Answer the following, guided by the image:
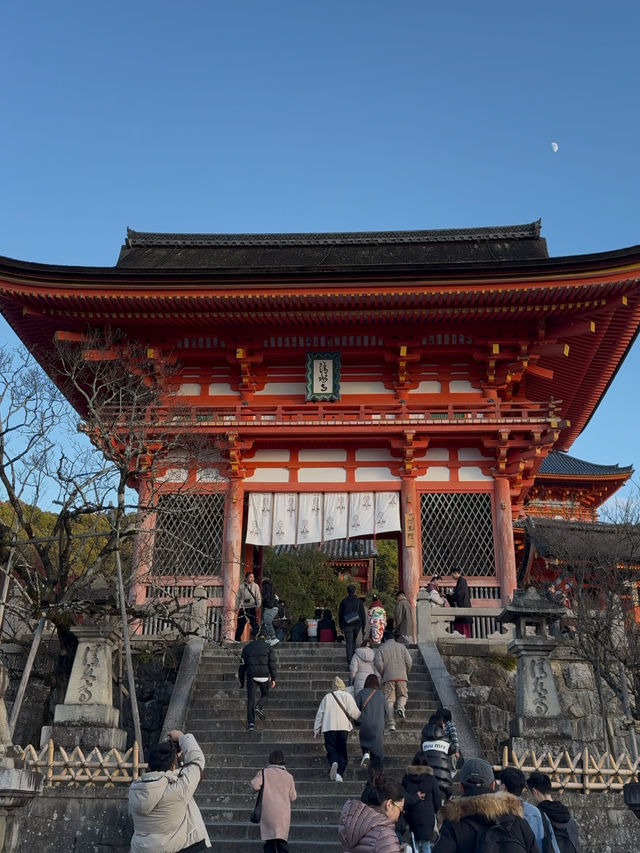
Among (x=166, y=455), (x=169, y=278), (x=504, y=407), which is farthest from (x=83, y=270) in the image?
(x=504, y=407)

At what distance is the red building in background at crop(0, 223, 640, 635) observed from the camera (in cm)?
1703

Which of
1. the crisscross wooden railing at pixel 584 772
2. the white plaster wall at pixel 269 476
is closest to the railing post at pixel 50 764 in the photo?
the crisscross wooden railing at pixel 584 772

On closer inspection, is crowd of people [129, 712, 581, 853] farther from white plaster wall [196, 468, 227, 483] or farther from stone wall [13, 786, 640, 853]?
white plaster wall [196, 468, 227, 483]

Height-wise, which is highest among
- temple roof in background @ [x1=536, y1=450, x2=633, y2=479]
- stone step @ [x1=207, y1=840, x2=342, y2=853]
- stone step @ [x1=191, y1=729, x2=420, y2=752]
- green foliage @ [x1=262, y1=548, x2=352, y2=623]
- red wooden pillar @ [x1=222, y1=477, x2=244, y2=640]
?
temple roof in background @ [x1=536, y1=450, x2=633, y2=479]

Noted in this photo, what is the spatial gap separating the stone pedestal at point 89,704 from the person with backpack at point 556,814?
22.1 ft

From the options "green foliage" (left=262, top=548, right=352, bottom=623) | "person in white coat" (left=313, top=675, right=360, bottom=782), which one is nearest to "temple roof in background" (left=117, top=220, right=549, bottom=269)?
"green foliage" (left=262, top=548, right=352, bottom=623)

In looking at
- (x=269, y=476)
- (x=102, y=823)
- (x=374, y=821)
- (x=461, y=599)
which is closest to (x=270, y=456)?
(x=269, y=476)

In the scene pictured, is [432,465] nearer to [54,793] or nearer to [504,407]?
[504,407]

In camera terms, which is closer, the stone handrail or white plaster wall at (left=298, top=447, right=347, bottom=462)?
the stone handrail

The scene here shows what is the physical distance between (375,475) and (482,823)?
13471 millimetres

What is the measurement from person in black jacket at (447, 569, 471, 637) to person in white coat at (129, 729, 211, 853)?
9.51 metres

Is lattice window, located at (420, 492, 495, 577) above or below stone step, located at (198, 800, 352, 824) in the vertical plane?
above

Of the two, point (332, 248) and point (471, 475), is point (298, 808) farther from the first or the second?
point (332, 248)

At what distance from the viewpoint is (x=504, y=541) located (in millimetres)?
16969
